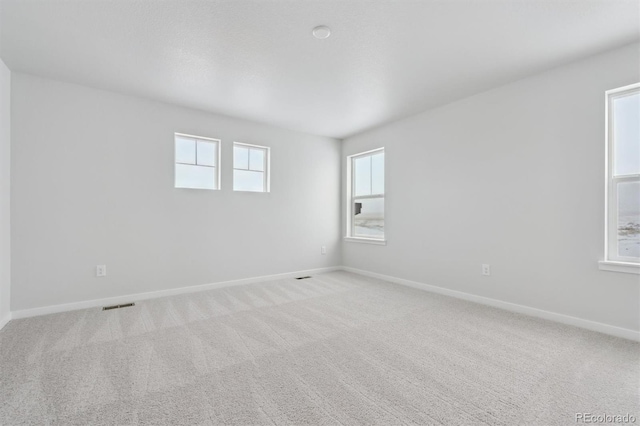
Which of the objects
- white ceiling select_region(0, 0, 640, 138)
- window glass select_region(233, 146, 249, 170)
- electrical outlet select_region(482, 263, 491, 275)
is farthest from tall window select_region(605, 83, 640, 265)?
window glass select_region(233, 146, 249, 170)

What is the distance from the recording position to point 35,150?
2.95 m

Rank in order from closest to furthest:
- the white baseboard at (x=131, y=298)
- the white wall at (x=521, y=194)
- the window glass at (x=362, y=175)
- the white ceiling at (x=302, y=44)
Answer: the white ceiling at (x=302, y=44)
the white wall at (x=521, y=194)
the white baseboard at (x=131, y=298)
the window glass at (x=362, y=175)

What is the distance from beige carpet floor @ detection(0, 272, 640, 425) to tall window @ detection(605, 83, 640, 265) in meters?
0.80

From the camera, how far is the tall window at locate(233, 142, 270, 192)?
432 centimetres

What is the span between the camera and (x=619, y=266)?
2.43m

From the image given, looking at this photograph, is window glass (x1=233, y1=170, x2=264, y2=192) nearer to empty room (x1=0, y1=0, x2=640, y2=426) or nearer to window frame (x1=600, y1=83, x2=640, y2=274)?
empty room (x1=0, y1=0, x2=640, y2=426)

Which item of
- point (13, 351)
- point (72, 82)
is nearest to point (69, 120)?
point (72, 82)

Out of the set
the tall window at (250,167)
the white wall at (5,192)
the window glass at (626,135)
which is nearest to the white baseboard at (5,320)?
the white wall at (5,192)

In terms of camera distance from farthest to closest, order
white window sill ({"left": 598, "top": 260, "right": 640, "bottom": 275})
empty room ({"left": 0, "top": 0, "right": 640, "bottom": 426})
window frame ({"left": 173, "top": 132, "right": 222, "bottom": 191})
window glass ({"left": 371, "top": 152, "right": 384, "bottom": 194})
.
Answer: window glass ({"left": 371, "top": 152, "right": 384, "bottom": 194}), window frame ({"left": 173, "top": 132, "right": 222, "bottom": 191}), white window sill ({"left": 598, "top": 260, "right": 640, "bottom": 275}), empty room ({"left": 0, "top": 0, "right": 640, "bottom": 426})

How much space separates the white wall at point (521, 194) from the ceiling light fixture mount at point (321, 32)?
2.13 m

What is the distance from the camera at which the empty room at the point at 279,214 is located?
1.75 metres

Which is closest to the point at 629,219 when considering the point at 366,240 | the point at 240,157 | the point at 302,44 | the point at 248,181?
the point at 366,240

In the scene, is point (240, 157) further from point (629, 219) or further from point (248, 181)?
point (629, 219)

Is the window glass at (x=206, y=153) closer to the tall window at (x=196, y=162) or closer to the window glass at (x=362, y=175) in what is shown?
the tall window at (x=196, y=162)
